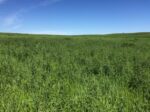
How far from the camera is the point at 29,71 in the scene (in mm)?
8516

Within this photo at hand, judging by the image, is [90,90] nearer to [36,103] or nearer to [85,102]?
[85,102]

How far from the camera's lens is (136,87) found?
7.84m

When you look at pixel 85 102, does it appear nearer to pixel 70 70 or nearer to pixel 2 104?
pixel 2 104

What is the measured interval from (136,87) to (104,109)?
265 centimetres

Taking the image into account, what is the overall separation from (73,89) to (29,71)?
7.43 ft

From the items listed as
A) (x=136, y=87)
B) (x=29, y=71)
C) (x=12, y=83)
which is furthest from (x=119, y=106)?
(x=29, y=71)

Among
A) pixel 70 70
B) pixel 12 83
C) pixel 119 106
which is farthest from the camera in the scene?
pixel 70 70

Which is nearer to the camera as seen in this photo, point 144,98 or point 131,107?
point 131,107

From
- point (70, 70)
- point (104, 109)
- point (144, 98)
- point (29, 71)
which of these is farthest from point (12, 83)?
point (144, 98)

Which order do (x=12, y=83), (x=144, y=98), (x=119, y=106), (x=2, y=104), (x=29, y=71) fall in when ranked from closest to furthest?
1. (x=2, y=104)
2. (x=119, y=106)
3. (x=144, y=98)
4. (x=12, y=83)
5. (x=29, y=71)

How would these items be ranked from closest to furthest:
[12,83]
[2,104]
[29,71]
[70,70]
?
[2,104] < [12,83] < [29,71] < [70,70]

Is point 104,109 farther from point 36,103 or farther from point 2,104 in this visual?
point 2,104

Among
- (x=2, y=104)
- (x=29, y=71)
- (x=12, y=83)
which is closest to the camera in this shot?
(x=2, y=104)

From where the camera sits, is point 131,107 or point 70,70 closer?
point 131,107
